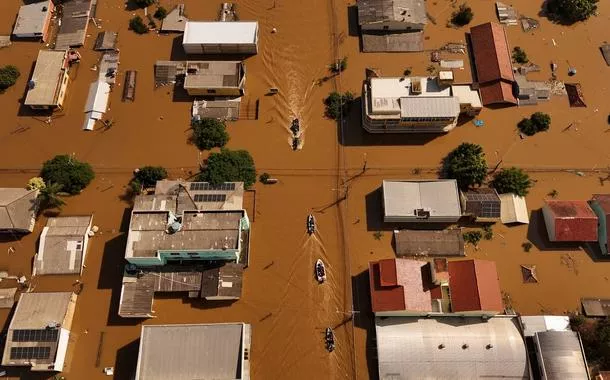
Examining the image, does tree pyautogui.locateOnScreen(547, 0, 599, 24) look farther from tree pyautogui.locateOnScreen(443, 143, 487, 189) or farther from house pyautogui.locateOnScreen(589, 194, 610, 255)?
house pyautogui.locateOnScreen(589, 194, 610, 255)

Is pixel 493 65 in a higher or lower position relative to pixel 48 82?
higher

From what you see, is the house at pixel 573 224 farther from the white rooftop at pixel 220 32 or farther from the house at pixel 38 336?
the house at pixel 38 336

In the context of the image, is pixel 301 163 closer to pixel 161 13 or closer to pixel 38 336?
pixel 161 13

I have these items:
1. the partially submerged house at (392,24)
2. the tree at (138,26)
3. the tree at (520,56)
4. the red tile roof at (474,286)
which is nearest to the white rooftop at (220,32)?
the tree at (138,26)

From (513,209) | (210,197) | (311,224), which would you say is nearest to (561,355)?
(513,209)

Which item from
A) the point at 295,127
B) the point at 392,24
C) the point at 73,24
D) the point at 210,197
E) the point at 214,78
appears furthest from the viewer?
the point at 73,24

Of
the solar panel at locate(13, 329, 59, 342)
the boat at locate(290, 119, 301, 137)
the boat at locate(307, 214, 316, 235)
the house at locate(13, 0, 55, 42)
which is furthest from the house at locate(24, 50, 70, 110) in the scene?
the boat at locate(307, 214, 316, 235)

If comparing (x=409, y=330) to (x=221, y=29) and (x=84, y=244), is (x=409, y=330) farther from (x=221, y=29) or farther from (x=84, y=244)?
(x=221, y=29)
